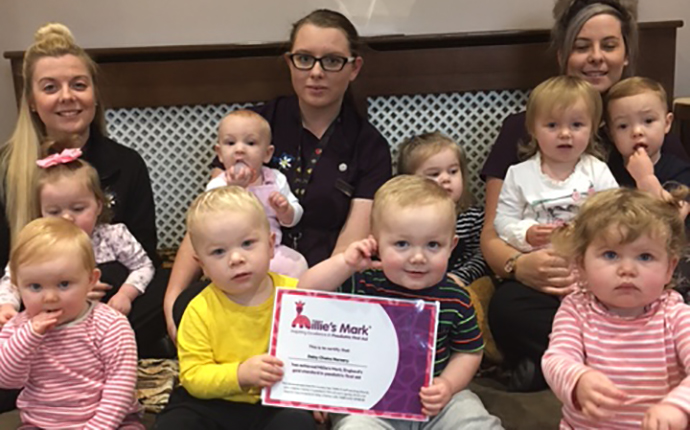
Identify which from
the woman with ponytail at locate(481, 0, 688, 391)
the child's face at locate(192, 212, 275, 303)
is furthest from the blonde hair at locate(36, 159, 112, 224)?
the woman with ponytail at locate(481, 0, 688, 391)

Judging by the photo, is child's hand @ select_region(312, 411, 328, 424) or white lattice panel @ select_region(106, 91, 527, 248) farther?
white lattice panel @ select_region(106, 91, 527, 248)

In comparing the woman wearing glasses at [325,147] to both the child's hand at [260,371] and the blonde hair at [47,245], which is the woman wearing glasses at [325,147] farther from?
the child's hand at [260,371]

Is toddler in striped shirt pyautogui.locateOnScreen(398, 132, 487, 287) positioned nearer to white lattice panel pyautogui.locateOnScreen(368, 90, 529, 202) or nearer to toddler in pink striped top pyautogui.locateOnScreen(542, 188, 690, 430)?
white lattice panel pyautogui.locateOnScreen(368, 90, 529, 202)

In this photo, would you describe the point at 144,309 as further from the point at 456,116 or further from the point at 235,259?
the point at 456,116

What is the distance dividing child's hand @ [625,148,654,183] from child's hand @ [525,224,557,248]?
307mm

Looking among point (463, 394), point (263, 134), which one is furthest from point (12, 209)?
point (463, 394)

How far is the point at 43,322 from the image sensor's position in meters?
1.50

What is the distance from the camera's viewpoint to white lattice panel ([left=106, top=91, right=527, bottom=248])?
2.68 metres

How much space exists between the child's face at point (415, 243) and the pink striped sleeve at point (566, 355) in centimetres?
28

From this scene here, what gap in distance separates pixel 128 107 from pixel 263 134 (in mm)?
812

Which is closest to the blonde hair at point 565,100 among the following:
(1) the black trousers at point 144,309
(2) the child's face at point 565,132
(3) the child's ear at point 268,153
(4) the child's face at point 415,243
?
(2) the child's face at point 565,132

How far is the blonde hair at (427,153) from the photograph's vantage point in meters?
2.22

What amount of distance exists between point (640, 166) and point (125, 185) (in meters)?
1.61

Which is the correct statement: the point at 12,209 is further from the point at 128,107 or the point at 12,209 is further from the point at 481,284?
the point at 481,284
